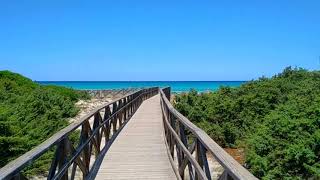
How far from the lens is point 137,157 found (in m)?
10.8

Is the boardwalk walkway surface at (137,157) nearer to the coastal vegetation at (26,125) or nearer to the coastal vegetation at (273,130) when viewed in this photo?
the coastal vegetation at (26,125)

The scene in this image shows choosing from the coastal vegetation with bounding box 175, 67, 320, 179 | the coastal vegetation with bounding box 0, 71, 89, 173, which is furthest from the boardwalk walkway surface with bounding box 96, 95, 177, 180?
the coastal vegetation with bounding box 175, 67, 320, 179

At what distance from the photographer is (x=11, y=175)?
4.30m

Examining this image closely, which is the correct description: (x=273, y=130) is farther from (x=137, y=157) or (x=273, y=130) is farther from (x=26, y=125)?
(x=26, y=125)

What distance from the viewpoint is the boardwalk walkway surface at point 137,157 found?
29.3ft

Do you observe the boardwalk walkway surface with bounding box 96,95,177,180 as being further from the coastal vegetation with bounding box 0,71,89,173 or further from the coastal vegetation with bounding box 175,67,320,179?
the coastal vegetation with bounding box 175,67,320,179

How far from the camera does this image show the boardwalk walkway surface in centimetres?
893

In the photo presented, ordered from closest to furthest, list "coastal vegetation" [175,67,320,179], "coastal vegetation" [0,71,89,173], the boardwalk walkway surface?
1. the boardwalk walkway surface
2. "coastal vegetation" [175,67,320,179]
3. "coastal vegetation" [0,71,89,173]

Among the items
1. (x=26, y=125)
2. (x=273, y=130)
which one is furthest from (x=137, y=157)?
(x=26, y=125)

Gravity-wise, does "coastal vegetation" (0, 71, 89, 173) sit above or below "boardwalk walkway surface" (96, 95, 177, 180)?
above

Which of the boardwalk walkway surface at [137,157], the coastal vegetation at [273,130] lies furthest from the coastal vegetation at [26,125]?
the coastal vegetation at [273,130]

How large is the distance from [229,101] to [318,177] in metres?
11.5

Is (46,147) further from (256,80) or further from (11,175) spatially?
(256,80)

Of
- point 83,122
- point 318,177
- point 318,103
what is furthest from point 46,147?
point 318,103
